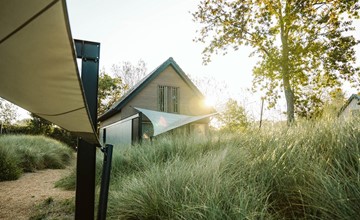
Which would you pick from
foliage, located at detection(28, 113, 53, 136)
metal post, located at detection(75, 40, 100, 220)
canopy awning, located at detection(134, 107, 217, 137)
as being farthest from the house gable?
metal post, located at detection(75, 40, 100, 220)

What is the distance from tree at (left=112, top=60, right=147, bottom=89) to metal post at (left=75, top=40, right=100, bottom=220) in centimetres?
2589

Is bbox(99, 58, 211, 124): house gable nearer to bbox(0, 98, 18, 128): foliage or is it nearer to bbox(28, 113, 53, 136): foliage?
bbox(28, 113, 53, 136): foliage

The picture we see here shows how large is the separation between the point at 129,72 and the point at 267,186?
2667 centimetres

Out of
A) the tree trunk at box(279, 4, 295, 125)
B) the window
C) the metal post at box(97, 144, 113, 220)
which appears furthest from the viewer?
the window

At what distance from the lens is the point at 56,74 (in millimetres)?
803

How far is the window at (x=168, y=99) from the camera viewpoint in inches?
581

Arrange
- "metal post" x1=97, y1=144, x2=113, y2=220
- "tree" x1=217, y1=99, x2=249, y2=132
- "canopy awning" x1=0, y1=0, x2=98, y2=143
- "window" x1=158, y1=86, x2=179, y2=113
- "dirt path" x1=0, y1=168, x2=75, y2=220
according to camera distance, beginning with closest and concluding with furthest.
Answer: "canopy awning" x1=0, y1=0, x2=98, y2=143
"metal post" x1=97, y1=144, x2=113, y2=220
"dirt path" x1=0, y1=168, x2=75, y2=220
"window" x1=158, y1=86, x2=179, y2=113
"tree" x1=217, y1=99, x2=249, y2=132

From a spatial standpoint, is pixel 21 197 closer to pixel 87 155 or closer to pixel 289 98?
pixel 87 155

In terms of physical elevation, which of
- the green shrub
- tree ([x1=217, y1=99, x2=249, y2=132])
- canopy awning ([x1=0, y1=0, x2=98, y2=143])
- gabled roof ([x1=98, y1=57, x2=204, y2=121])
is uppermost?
gabled roof ([x1=98, y1=57, x2=204, y2=121])

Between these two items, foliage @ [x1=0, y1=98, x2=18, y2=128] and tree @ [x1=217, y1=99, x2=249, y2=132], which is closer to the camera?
tree @ [x1=217, y1=99, x2=249, y2=132]

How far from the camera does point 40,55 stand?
0.70m

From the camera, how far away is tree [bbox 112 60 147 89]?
90.1 feet

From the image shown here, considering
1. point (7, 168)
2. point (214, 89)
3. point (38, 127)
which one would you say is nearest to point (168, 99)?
point (214, 89)

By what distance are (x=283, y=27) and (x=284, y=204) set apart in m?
9.80
